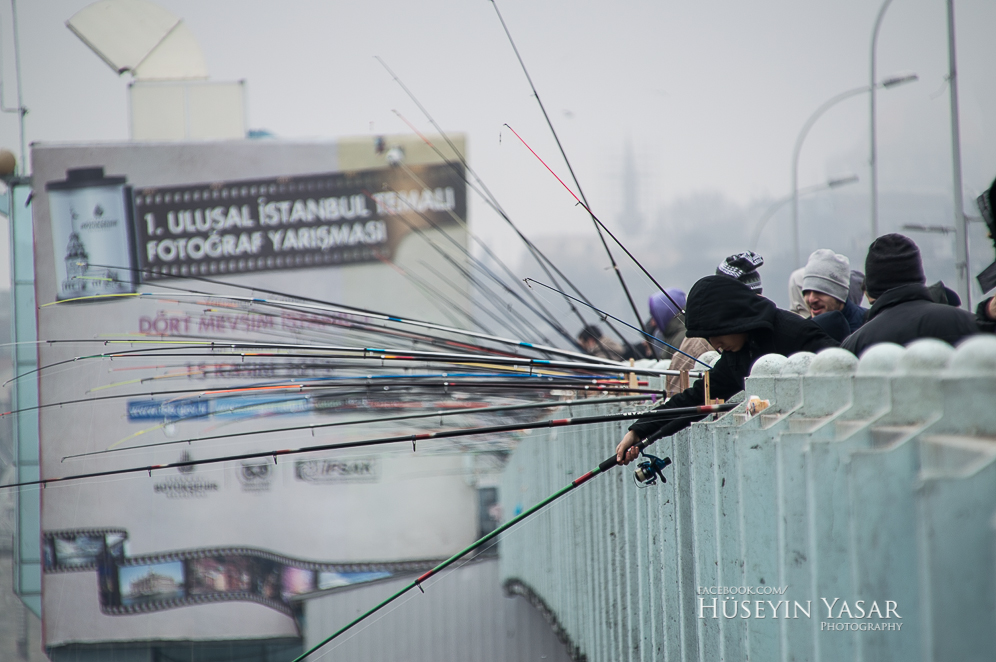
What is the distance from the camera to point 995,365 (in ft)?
3.50

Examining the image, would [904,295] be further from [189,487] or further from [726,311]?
[189,487]

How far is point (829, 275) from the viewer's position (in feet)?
11.6

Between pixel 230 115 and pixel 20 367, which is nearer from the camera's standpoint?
pixel 20 367

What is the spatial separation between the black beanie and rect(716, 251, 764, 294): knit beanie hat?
547mm

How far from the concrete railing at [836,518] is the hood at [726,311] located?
0.33 metres

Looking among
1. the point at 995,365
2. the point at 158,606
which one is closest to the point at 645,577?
the point at 995,365

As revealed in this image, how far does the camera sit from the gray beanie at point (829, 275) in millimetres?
3529

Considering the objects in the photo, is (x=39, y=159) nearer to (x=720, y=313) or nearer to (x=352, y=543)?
(x=352, y=543)

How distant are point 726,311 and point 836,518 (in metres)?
1.10

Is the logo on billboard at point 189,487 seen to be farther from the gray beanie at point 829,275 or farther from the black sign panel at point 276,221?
the gray beanie at point 829,275

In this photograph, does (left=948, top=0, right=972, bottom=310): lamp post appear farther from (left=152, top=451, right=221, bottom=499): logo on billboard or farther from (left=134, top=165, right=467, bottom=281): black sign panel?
(left=152, top=451, right=221, bottom=499): logo on billboard

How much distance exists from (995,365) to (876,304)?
68.0 inches

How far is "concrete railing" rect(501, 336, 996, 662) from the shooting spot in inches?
41.6

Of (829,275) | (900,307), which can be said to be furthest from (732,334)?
(829,275)
